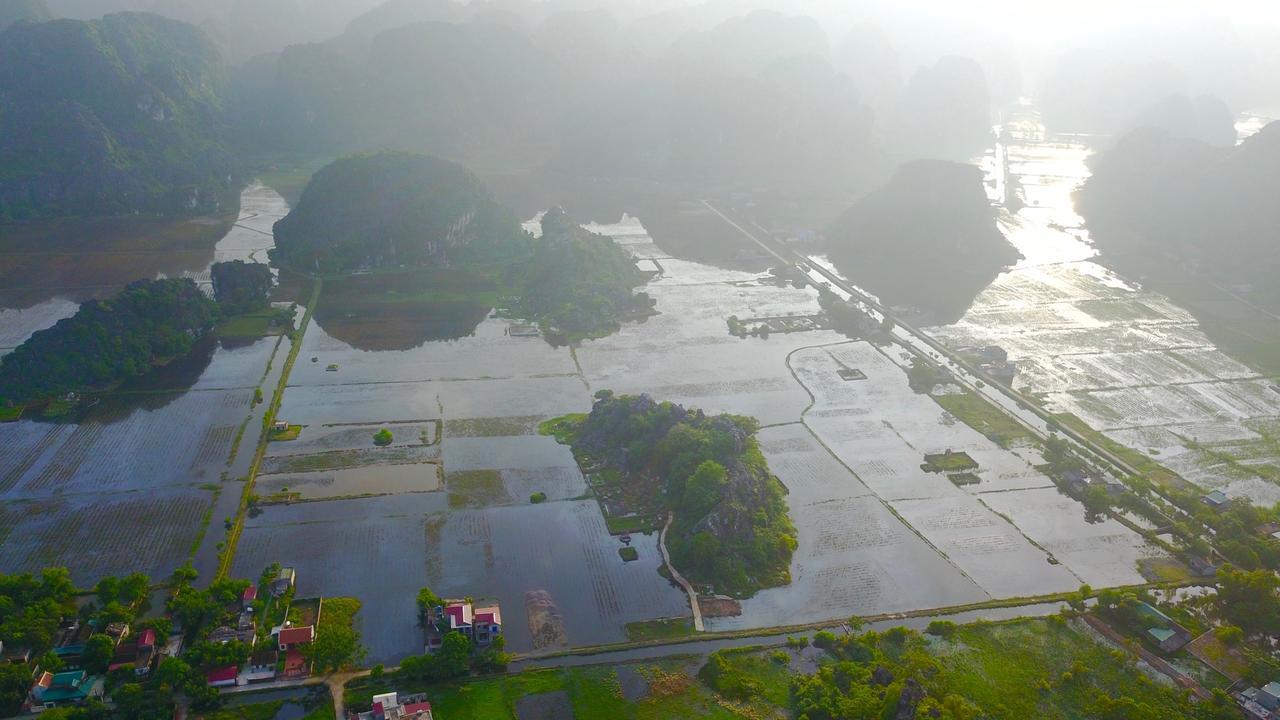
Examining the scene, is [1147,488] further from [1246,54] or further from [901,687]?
[1246,54]

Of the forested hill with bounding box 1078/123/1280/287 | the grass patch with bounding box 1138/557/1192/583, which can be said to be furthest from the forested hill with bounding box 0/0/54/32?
the grass patch with bounding box 1138/557/1192/583

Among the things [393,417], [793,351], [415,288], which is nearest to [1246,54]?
[793,351]

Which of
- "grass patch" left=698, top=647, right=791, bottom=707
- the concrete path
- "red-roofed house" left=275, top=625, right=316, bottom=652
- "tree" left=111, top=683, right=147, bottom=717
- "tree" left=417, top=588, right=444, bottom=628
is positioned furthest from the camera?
the concrete path

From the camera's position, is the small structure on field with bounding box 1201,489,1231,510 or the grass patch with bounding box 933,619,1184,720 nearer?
the grass patch with bounding box 933,619,1184,720

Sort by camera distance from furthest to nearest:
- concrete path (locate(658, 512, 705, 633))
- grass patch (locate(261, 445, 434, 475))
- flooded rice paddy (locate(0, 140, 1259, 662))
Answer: grass patch (locate(261, 445, 434, 475)), flooded rice paddy (locate(0, 140, 1259, 662)), concrete path (locate(658, 512, 705, 633))

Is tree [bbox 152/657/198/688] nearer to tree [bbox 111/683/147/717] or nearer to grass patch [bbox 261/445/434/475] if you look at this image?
tree [bbox 111/683/147/717]

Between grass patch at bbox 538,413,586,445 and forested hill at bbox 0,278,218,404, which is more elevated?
Answer: forested hill at bbox 0,278,218,404

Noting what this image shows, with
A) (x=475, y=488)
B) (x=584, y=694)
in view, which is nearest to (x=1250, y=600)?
(x=584, y=694)

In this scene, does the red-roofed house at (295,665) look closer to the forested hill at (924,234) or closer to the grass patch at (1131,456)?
the grass patch at (1131,456)
